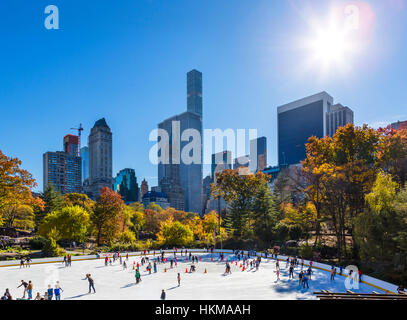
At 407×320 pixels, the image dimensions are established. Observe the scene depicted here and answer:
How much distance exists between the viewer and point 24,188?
38344 millimetres

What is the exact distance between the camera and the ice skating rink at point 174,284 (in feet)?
67.2

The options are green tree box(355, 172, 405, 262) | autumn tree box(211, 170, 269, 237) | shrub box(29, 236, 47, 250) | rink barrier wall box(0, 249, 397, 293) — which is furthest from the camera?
autumn tree box(211, 170, 269, 237)

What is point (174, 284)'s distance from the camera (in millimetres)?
24516

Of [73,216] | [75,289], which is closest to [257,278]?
[75,289]

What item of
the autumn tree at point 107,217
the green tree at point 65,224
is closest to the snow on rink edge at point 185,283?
the green tree at point 65,224

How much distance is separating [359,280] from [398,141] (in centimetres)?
1853

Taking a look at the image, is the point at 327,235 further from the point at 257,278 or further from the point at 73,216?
the point at 73,216

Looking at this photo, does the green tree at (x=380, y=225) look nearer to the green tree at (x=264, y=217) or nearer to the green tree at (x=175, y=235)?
the green tree at (x=264, y=217)

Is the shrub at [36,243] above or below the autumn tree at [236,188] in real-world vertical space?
below

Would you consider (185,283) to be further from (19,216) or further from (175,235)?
(19,216)

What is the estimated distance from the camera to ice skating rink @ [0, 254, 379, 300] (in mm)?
20484

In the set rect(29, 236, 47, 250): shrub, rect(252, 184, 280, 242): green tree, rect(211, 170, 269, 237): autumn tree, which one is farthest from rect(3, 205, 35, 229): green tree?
rect(252, 184, 280, 242): green tree

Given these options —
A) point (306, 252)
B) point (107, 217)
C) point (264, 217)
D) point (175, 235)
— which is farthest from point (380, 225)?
point (107, 217)

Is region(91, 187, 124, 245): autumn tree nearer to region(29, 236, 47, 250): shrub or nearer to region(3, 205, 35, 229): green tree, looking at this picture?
region(29, 236, 47, 250): shrub
